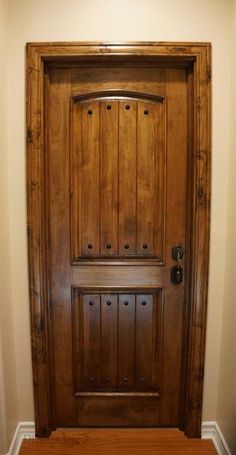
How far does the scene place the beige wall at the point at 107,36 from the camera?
1.34 m

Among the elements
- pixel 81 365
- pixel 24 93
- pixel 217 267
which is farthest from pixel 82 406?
pixel 24 93

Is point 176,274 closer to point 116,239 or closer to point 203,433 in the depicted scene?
point 116,239

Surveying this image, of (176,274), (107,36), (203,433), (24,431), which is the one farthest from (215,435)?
(107,36)

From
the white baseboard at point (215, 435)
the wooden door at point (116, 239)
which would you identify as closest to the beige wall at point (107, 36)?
the wooden door at point (116, 239)

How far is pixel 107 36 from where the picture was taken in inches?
52.9

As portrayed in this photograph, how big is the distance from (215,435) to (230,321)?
2.11 feet

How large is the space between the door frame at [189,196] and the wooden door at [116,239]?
60 mm

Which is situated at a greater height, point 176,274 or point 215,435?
point 176,274

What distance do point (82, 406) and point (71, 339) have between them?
384 mm

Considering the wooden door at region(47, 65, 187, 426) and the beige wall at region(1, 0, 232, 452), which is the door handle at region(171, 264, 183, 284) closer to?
the wooden door at region(47, 65, 187, 426)

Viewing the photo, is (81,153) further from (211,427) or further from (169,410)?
(211,427)

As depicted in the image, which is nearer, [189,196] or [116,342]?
[189,196]

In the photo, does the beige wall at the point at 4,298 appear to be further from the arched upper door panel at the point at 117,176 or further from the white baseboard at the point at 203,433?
the arched upper door panel at the point at 117,176

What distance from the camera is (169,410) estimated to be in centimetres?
158
